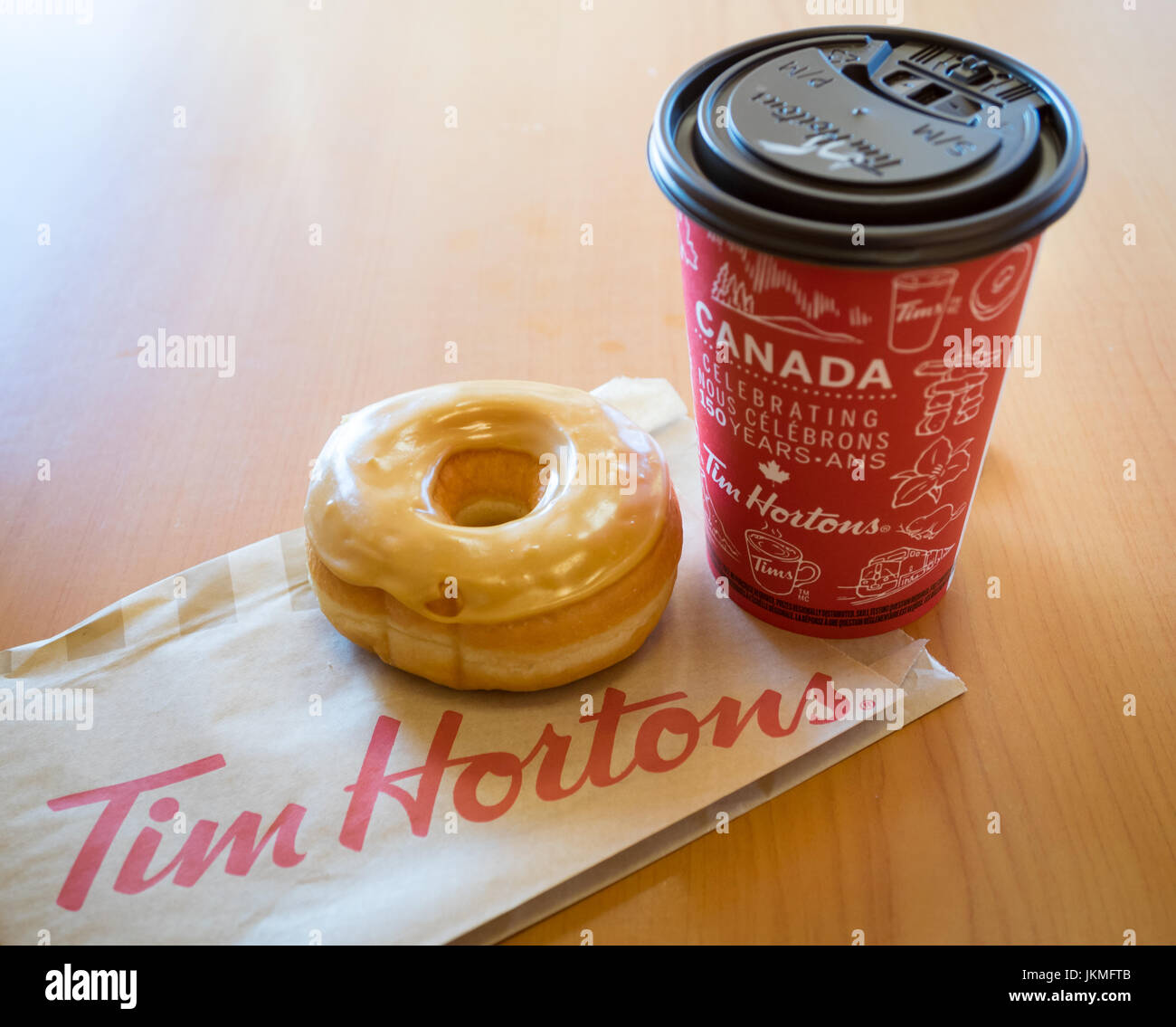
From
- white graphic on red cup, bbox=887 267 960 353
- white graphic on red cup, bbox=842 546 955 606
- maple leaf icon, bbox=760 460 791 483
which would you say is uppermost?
white graphic on red cup, bbox=887 267 960 353

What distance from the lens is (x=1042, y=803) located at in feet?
2.39

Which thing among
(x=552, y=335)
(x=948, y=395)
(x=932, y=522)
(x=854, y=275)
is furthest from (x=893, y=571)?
(x=552, y=335)

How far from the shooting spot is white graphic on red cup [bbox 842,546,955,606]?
79 centimetres

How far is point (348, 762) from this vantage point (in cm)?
75

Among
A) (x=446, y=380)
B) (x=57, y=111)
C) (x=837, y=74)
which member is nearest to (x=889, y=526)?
(x=837, y=74)

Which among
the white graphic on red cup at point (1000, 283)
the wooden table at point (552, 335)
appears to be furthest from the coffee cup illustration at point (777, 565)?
the white graphic on red cup at point (1000, 283)

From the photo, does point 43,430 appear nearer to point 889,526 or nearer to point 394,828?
point 394,828

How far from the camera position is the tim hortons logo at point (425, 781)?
0.70m

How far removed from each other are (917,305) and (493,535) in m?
0.32

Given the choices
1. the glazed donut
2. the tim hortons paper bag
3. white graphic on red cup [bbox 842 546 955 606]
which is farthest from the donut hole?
white graphic on red cup [bbox 842 546 955 606]

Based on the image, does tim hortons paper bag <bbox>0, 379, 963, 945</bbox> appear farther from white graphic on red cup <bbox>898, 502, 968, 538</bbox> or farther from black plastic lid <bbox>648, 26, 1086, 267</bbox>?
black plastic lid <bbox>648, 26, 1086, 267</bbox>

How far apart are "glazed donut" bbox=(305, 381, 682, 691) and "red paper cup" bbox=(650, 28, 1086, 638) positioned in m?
0.10

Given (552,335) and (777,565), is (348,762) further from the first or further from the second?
(552,335)

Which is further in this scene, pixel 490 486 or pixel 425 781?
pixel 490 486
